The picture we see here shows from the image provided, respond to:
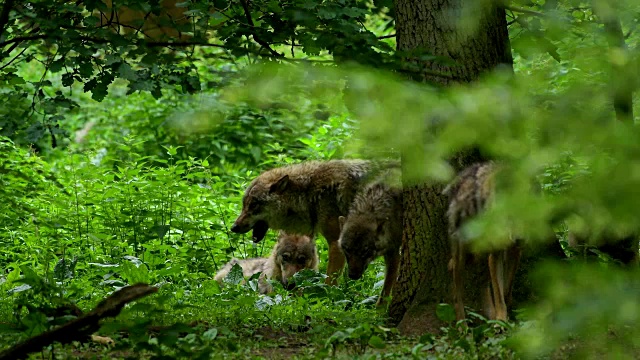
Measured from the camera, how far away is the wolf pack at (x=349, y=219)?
6254mm

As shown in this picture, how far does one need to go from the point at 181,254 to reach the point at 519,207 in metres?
8.22

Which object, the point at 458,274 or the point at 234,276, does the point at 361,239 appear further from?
the point at 458,274

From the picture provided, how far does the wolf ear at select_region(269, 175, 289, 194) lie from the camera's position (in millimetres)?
9763

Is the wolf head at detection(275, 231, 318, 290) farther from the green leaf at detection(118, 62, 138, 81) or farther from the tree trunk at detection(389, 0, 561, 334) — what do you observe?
the green leaf at detection(118, 62, 138, 81)

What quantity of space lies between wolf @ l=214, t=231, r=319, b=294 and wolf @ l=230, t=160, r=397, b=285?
25 centimetres

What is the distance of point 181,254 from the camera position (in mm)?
10297

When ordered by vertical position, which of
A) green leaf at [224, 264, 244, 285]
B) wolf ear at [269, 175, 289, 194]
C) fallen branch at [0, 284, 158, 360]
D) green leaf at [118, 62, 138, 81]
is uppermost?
green leaf at [118, 62, 138, 81]

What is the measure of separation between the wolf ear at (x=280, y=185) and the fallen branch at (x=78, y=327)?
217 inches

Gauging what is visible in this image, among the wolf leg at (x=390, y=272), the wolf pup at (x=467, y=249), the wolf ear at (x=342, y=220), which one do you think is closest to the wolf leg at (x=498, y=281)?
the wolf pup at (x=467, y=249)

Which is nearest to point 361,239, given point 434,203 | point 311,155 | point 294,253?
point 434,203

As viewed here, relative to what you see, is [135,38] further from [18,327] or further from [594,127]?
[594,127]

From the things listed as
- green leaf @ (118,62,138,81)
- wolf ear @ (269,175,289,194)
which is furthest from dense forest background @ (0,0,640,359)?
wolf ear @ (269,175,289,194)

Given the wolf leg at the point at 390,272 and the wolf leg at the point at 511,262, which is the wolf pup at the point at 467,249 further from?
the wolf leg at the point at 390,272

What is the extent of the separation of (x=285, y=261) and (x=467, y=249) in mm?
4175
